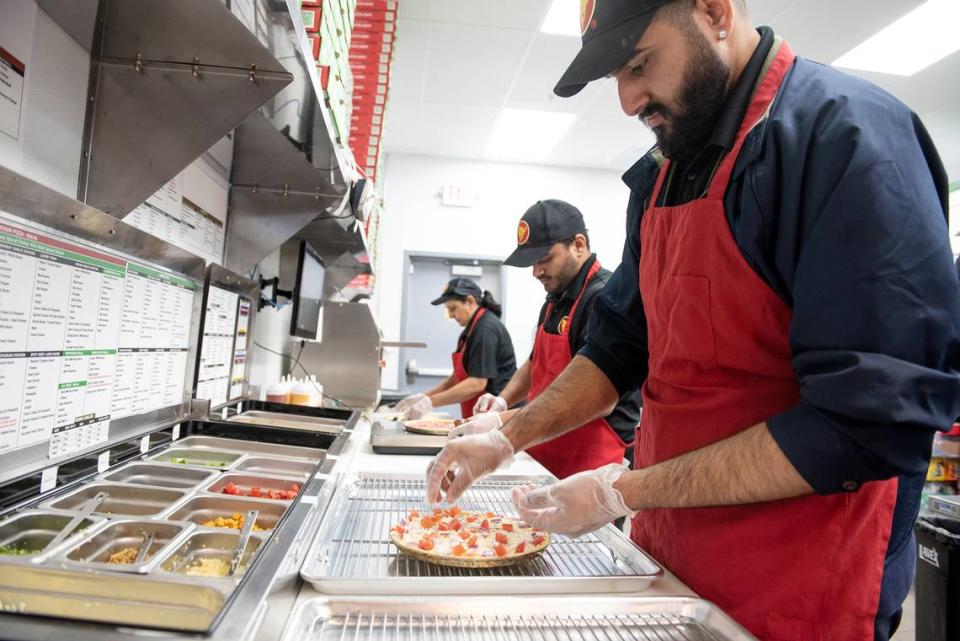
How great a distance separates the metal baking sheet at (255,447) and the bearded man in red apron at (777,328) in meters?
0.95

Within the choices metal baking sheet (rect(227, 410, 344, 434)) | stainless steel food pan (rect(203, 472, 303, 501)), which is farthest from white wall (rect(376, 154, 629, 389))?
Answer: stainless steel food pan (rect(203, 472, 303, 501))

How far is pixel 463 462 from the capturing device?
1.38 metres

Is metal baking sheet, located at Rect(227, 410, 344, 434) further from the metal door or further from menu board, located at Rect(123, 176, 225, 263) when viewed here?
the metal door

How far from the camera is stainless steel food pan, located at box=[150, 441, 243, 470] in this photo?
1682mm

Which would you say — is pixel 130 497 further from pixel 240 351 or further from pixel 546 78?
pixel 546 78

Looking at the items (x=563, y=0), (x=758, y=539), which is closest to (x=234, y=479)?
(x=758, y=539)

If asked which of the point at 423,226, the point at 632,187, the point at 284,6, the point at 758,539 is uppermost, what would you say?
the point at 423,226

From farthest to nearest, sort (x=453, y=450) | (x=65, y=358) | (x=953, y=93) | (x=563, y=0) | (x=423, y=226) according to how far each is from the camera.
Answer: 1. (x=423, y=226)
2. (x=953, y=93)
3. (x=563, y=0)
4. (x=453, y=450)
5. (x=65, y=358)

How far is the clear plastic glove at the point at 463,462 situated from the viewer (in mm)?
1344

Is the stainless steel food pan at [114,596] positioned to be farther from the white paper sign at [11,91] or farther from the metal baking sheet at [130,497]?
the white paper sign at [11,91]

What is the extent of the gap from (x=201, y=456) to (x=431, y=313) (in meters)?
5.03

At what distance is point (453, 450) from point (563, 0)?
11.2 feet

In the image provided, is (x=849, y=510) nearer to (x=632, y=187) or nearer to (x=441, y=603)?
(x=441, y=603)

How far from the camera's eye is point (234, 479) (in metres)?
1.57
